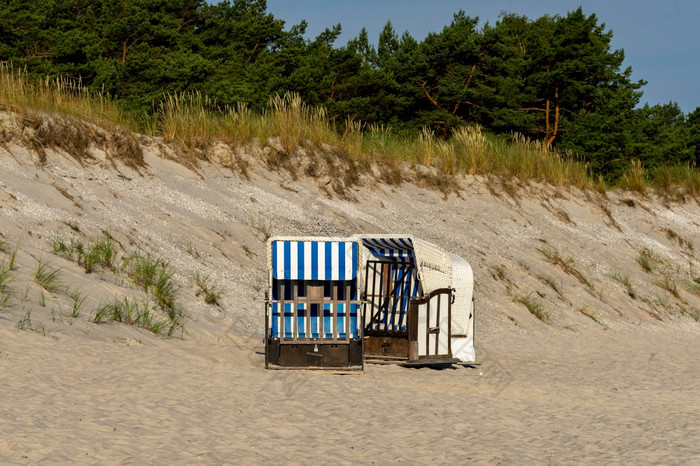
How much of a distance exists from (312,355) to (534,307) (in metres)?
8.75

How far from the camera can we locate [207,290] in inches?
570

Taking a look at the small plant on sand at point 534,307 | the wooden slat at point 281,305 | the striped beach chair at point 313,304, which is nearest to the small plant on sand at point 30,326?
the striped beach chair at point 313,304

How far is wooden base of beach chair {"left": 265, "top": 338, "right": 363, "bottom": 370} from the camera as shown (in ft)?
35.9

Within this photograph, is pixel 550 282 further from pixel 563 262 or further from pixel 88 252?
pixel 88 252

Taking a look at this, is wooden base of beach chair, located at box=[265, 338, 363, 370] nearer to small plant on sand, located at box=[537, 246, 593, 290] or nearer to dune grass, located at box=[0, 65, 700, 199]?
dune grass, located at box=[0, 65, 700, 199]

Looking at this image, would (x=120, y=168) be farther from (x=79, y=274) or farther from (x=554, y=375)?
(x=554, y=375)

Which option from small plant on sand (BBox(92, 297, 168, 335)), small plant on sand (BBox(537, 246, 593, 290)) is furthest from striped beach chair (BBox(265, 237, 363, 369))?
small plant on sand (BBox(537, 246, 593, 290))

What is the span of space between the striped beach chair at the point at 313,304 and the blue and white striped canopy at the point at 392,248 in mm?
1026

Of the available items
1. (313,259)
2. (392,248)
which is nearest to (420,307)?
(392,248)

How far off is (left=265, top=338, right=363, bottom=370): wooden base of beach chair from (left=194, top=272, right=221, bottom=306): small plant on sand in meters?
3.48

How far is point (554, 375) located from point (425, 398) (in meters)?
3.60

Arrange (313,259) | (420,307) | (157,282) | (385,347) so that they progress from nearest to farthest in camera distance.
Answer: (313,259), (420,307), (385,347), (157,282)

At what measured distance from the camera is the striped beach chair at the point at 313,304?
423 inches

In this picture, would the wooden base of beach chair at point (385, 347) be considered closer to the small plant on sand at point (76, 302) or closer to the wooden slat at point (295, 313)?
the wooden slat at point (295, 313)
